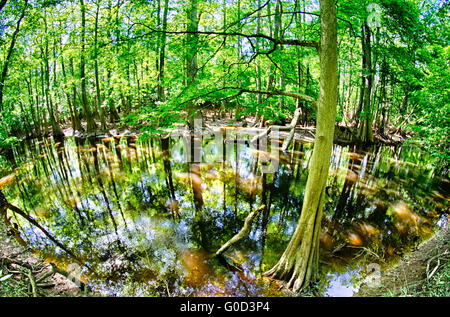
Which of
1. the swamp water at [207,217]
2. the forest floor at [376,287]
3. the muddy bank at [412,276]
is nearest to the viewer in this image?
the forest floor at [376,287]

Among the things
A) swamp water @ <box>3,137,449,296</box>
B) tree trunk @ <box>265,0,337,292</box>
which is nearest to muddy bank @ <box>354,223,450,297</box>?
swamp water @ <box>3,137,449,296</box>

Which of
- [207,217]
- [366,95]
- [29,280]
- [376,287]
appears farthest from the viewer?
[366,95]

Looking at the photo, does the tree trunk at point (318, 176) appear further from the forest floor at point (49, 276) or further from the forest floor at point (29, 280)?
the forest floor at point (29, 280)

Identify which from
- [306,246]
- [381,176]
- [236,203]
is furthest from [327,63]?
[381,176]

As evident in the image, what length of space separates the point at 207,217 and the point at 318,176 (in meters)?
4.49

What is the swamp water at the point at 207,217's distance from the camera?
4.90m

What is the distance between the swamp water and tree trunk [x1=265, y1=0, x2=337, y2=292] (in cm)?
47

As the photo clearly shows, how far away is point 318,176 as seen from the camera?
3.81 meters

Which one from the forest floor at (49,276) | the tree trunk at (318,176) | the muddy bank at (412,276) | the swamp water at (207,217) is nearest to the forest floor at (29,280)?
the forest floor at (49,276)

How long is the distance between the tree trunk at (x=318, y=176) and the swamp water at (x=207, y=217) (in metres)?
0.47

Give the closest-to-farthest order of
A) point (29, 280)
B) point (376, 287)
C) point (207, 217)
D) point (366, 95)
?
point (29, 280) → point (376, 287) → point (207, 217) → point (366, 95)

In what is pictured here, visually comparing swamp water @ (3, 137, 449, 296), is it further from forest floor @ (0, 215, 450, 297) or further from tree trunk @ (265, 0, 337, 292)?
forest floor @ (0, 215, 450, 297)

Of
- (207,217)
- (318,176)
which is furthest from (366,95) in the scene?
(318,176)

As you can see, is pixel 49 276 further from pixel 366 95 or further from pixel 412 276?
pixel 366 95
